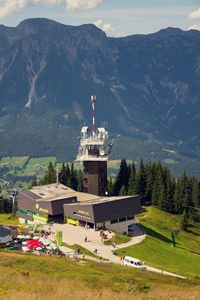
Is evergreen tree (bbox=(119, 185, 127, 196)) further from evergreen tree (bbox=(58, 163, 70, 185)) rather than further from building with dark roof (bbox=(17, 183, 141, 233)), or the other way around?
evergreen tree (bbox=(58, 163, 70, 185))

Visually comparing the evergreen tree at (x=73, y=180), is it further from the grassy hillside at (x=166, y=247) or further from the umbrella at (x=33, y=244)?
the umbrella at (x=33, y=244)

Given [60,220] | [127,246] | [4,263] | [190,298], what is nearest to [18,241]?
[127,246]

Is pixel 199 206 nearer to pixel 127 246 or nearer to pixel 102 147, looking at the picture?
pixel 102 147

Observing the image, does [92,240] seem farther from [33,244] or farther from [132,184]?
[132,184]

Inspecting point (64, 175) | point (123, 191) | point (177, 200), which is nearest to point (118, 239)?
point (177, 200)

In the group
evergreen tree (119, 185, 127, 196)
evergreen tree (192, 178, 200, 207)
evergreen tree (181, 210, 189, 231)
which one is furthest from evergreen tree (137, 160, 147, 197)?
evergreen tree (181, 210, 189, 231)
